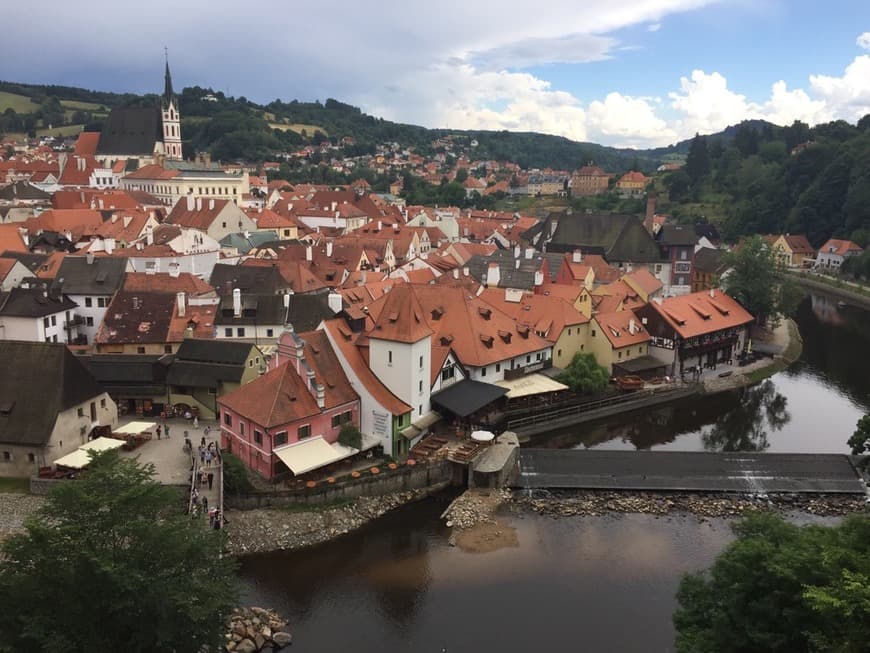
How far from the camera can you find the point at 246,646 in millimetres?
21438

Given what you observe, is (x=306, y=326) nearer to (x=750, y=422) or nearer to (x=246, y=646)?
(x=246, y=646)

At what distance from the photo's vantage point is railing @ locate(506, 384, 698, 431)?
3862cm

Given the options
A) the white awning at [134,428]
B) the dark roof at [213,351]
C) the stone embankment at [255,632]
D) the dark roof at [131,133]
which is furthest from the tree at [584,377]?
the dark roof at [131,133]

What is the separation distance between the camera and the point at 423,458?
107 feet

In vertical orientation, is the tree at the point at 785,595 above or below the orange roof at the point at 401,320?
below

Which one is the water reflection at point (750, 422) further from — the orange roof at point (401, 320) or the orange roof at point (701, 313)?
the orange roof at point (401, 320)

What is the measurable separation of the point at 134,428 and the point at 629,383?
1120 inches

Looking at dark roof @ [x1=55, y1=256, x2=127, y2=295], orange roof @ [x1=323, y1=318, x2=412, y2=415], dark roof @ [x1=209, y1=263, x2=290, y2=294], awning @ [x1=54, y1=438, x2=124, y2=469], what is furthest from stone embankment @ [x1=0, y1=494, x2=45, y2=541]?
dark roof @ [x1=209, y1=263, x2=290, y2=294]

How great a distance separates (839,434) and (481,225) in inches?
2685

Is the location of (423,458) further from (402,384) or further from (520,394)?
(520,394)

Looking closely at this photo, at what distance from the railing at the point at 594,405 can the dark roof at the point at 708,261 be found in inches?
1349

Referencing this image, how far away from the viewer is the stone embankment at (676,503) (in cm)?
3027

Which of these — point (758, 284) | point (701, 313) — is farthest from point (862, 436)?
point (758, 284)

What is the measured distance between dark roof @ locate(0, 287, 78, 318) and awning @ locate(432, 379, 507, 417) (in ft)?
76.8
